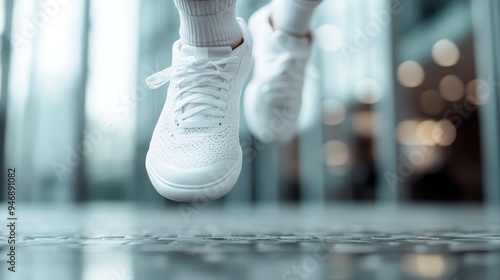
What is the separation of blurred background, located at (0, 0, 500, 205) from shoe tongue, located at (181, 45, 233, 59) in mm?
4096

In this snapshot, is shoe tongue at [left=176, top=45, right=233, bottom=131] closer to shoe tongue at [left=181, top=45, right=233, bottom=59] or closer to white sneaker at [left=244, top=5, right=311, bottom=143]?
shoe tongue at [left=181, top=45, right=233, bottom=59]

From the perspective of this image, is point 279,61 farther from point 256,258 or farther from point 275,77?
point 256,258

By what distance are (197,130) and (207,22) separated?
0.66 ft

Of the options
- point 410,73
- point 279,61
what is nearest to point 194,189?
point 279,61

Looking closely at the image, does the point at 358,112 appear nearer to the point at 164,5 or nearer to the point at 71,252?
the point at 164,5

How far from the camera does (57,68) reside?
5824 millimetres

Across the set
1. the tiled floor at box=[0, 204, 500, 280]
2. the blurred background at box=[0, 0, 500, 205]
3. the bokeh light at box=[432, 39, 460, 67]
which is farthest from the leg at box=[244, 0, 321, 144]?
the bokeh light at box=[432, 39, 460, 67]

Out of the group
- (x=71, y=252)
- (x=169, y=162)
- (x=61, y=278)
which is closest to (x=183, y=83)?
(x=169, y=162)

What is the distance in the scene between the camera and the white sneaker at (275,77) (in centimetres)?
156

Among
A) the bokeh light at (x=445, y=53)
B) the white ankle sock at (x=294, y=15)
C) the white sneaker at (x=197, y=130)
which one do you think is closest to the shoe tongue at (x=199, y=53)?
the white sneaker at (x=197, y=130)

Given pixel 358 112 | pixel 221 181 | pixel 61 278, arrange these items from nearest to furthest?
pixel 61 278 < pixel 221 181 < pixel 358 112

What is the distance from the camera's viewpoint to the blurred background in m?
5.38

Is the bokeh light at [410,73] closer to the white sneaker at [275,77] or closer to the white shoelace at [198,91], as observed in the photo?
the white sneaker at [275,77]

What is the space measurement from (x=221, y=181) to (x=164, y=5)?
5.62 metres
